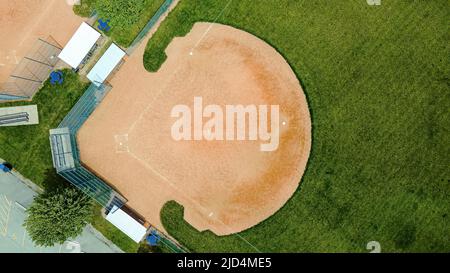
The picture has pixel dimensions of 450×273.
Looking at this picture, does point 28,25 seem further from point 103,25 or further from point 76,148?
point 76,148

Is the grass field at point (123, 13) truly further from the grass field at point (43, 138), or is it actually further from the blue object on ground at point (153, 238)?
the blue object on ground at point (153, 238)

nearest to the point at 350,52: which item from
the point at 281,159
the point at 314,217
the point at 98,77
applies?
the point at 281,159

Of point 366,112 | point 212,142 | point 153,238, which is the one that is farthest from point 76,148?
point 366,112

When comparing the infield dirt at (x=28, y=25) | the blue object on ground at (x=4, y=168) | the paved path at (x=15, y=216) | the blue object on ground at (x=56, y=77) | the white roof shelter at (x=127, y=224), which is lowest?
the paved path at (x=15, y=216)

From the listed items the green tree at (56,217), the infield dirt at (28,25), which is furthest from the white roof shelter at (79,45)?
the green tree at (56,217)

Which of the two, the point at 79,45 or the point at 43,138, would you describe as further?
the point at 43,138
